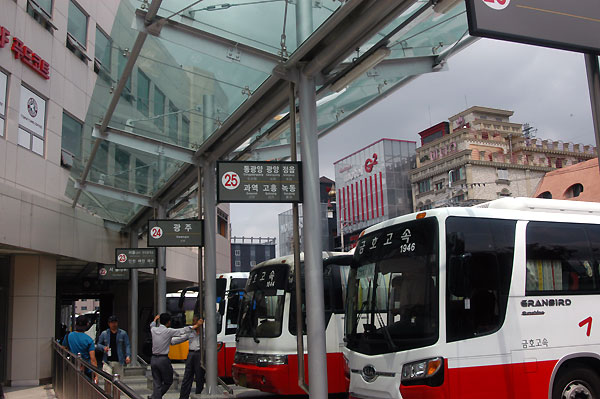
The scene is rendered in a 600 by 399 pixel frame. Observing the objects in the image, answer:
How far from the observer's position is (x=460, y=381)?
705cm

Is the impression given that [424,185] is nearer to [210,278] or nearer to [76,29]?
[76,29]

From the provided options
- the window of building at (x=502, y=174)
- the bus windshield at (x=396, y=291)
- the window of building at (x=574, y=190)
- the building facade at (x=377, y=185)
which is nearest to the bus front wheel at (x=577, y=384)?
the bus windshield at (x=396, y=291)

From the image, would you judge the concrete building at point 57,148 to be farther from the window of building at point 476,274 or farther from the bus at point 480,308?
the window of building at point 476,274

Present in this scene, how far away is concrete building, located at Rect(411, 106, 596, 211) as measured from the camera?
209 feet

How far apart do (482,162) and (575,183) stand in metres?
31.2

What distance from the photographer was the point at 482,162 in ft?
209

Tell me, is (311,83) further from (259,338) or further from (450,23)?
(259,338)

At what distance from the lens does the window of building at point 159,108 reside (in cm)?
996

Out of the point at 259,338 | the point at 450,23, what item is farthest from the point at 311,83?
the point at 259,338

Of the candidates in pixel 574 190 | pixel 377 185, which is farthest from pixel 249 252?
pixel 574 190

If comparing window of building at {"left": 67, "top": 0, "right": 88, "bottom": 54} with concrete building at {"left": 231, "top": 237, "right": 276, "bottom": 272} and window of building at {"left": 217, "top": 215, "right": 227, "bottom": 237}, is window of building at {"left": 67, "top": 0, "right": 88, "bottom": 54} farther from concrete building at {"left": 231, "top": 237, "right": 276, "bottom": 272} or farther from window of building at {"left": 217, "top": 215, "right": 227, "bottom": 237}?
concrete building at {"left": 231, "top": 237, "right": 276, "bottom": 272}

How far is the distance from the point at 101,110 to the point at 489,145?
202 feet

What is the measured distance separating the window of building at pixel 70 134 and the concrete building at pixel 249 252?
86049 millimetres

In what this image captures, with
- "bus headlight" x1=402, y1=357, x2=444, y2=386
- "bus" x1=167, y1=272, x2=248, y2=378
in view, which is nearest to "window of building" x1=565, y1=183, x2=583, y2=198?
"bus" x1=167, y1=272, x2=248, y2=378
